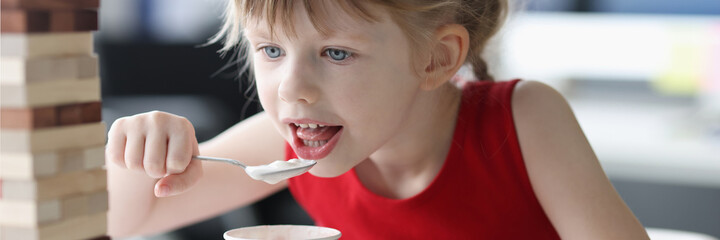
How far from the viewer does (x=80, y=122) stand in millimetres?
557

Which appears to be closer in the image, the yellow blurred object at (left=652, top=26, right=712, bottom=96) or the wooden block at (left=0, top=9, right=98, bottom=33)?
the wooden block at (left=0, top=9, right=98, bottom=33)

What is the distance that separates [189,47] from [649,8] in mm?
1749

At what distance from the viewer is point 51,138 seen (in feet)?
1.75

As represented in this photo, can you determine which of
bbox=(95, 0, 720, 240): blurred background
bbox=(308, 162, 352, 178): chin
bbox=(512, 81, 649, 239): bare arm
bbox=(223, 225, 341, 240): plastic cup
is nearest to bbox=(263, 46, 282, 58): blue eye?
bbox=(308, 162, 352, 178): chin

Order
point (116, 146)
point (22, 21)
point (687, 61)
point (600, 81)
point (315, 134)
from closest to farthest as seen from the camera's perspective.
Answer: point (22, 21) < point (116, 146) < point (315, 134) < point (687, 61) < point (600, 81)

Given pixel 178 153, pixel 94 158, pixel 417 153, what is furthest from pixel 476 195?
pixel 94 158

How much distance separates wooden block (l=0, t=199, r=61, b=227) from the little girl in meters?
0.13

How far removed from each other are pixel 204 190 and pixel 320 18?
1.43 ft

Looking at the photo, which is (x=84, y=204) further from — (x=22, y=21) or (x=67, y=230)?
(x=22, y=21)

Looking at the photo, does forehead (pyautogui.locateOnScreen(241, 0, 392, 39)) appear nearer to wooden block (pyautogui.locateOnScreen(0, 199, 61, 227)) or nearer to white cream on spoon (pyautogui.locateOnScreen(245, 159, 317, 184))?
white cream on spoon (pyautogui.locateOnScreen(245, 159, 317, 184))

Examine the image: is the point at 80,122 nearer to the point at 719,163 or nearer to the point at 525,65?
the point at 719,163

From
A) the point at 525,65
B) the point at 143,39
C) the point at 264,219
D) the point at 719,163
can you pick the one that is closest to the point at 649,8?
the point at 525,65

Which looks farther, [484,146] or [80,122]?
[484,146]

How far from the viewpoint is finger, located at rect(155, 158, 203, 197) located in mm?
663
